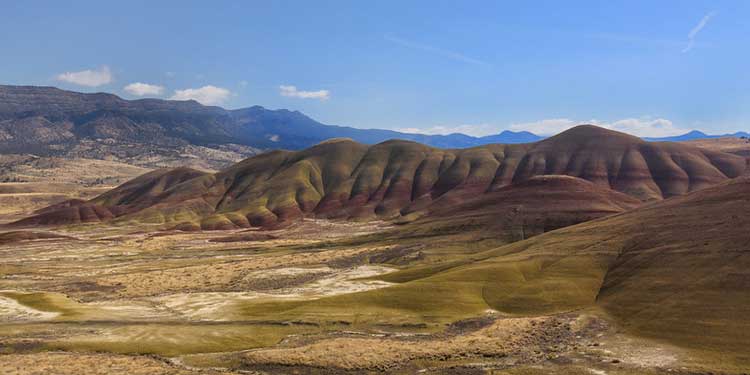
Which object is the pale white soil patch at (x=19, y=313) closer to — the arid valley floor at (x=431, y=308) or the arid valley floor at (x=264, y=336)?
the arid valley floor at (x=264, y=336)

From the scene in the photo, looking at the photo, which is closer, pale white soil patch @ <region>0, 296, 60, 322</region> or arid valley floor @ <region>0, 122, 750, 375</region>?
arid valley floor @ <region>0, 122, 750, 375</region>

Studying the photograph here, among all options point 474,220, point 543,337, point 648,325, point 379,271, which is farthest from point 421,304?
point 474,220

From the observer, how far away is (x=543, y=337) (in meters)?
56.2

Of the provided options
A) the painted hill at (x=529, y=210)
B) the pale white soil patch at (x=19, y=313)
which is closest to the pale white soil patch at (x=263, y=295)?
the pale white soil patch at (x=19, y=313)

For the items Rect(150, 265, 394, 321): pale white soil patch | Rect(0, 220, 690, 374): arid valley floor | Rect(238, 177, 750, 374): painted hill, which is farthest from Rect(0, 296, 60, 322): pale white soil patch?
Rect(238, 177, 750, 374): painted hill

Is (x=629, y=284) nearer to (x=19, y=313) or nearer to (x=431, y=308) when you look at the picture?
(x=431, y=308)

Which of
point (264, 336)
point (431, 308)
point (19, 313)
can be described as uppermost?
point (431, 308)

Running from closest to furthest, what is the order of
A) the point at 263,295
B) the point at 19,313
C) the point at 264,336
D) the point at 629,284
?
→ the point at 264,336
the point at 629,284
the point at 19,313
the point at 263,295

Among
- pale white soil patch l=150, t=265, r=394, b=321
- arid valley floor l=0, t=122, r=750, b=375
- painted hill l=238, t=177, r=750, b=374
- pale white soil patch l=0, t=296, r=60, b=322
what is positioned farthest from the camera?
pale white soil patch l=150, t=265, r=394, b=321

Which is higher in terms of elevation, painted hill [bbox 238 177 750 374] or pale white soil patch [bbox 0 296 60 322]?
painted hill [bbox 238 177 750 374]

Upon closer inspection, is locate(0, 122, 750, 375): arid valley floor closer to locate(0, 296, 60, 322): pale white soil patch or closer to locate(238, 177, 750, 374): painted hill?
locate(238, 177, 750, 374): painted hill

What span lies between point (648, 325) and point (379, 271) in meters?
63.6

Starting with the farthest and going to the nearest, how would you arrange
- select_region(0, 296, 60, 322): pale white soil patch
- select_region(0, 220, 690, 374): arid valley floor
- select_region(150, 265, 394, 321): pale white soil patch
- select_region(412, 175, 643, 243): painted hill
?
1. select_region(412, 175, 643, 243): painted hill
2. select_region(150, 265, 394, 321): pale white soil patch
3. select_region(0, 296, 60, 322): pale white soil patch
4. select_region(0, 220, 690, 374): arid valley floor

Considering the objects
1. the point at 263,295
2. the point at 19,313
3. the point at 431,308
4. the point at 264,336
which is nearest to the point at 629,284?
the point at 431,308
